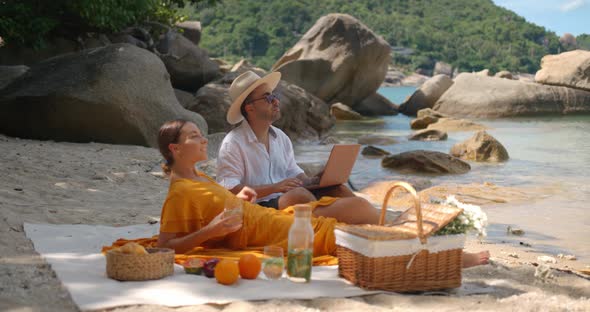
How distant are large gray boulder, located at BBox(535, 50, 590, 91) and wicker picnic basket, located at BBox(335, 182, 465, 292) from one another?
23046 millimetres

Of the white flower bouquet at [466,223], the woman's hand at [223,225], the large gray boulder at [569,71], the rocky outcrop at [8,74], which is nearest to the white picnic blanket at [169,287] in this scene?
the woman's hand at [223,225]

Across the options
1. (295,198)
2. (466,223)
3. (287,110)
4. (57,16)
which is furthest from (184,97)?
(466,223)

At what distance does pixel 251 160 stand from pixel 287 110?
10.0 metres

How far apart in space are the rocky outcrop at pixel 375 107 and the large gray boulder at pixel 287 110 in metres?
9.61

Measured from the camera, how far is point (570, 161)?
41.0 ft

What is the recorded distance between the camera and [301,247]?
12.0 ft

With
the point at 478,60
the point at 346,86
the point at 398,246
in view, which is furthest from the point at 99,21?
the point at 478,60

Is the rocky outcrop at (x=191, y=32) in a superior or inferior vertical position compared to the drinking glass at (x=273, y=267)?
superior

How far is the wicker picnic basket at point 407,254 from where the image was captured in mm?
3449

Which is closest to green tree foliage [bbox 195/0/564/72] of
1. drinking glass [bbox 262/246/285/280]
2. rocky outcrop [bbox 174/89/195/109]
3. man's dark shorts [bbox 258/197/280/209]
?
rocky outcrop [bbox 174/89/195/109]

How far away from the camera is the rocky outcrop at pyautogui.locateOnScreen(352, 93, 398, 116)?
84.7ft

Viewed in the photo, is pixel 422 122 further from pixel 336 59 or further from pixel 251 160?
pixel 251 160

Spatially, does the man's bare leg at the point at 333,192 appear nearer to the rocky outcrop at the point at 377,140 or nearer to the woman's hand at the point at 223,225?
the woman's hand at the point at 223,225

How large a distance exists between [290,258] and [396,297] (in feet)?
1.88
